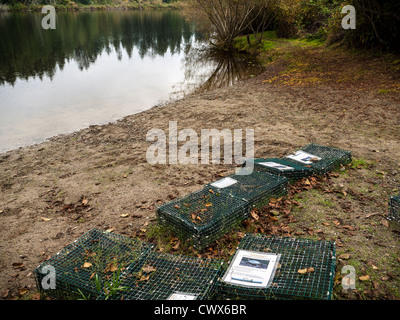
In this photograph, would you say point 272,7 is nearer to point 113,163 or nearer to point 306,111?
point 306,111

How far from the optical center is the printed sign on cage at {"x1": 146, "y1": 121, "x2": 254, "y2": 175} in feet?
25.9

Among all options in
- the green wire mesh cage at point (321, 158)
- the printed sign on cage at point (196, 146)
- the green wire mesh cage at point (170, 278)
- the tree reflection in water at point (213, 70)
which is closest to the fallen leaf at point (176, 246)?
the green wire mesh cage at point (170, 278)

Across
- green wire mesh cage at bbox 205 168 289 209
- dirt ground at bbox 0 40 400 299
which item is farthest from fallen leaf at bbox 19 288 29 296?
green wire mesh cage at bbox 205 168 289 209

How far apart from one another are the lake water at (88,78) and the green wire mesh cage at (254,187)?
26.0ft

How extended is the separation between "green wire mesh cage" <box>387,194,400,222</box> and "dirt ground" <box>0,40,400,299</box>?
0.40 ft

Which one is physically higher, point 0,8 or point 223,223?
point 0,8

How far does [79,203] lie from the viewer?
20.7 ft

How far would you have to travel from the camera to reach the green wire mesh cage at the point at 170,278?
3469 mm

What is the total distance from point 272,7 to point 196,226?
92.3 ft

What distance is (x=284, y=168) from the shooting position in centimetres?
607

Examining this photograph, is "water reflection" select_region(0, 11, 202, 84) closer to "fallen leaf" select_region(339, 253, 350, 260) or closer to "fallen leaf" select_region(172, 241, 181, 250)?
"fallen leaf" select_region(172, 241, 181, 250)

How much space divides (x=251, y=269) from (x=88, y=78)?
20497 mm

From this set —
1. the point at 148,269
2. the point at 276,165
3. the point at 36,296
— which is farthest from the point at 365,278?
the point at 36,296

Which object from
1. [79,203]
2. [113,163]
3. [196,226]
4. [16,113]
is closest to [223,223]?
[196,226]
